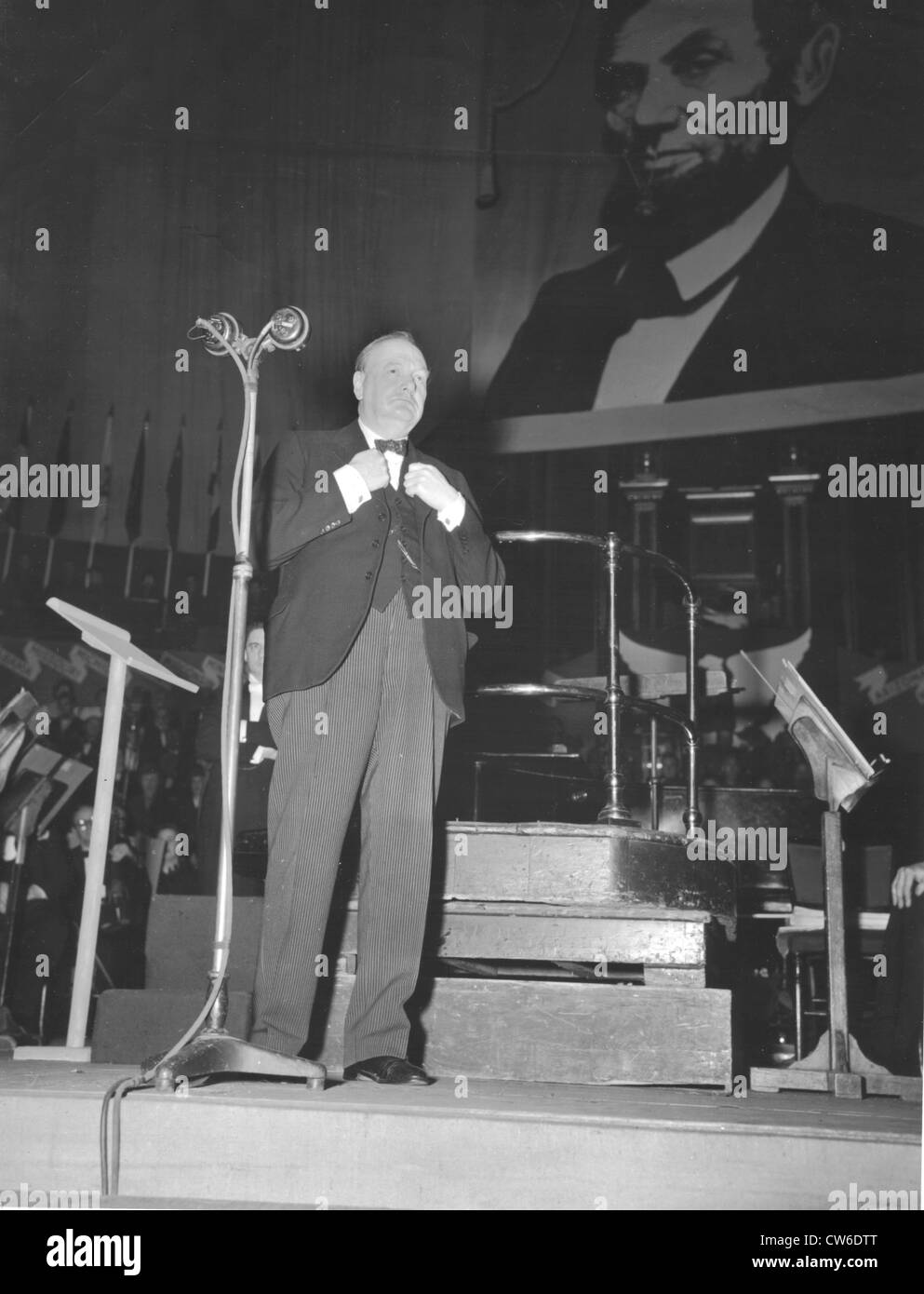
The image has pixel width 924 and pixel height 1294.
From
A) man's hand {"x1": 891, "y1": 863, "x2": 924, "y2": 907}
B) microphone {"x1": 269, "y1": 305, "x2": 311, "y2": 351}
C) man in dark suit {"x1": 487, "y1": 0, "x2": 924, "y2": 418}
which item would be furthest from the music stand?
man in dark suit {"x1": 487, "y1": 0, "x2": 924, "y2": 418}

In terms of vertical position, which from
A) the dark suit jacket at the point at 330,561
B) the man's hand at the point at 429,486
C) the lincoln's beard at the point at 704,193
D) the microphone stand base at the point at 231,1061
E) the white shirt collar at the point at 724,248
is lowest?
the microphone stand base at the point at 231,1061

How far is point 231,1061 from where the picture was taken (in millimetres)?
2430

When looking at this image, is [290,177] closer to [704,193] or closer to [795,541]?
[704,193]

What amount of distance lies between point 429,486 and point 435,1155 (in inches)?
59.4

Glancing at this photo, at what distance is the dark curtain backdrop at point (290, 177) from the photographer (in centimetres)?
614

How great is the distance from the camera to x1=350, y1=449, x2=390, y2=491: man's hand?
2.93 meters

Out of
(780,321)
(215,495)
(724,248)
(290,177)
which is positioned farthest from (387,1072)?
(724,248)

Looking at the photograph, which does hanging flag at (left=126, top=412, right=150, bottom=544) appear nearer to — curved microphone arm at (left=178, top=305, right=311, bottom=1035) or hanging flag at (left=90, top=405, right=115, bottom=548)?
hanging flag at (left=90, top=405, right=115, bottom=548)

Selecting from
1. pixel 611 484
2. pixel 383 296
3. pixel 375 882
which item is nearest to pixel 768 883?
pixel 375 882

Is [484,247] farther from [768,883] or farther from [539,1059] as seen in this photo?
[539,1059]

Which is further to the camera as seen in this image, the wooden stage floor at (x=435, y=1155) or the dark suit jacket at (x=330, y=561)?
the dark suit jacket at (x=330, y=561)

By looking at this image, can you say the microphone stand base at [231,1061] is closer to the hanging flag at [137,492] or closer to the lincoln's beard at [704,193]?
the hanging flag at [137,492]

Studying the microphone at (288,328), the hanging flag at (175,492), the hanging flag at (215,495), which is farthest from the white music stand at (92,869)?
the hanging flag at (215,495)

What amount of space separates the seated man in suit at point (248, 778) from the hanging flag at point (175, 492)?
2700 millimetres
